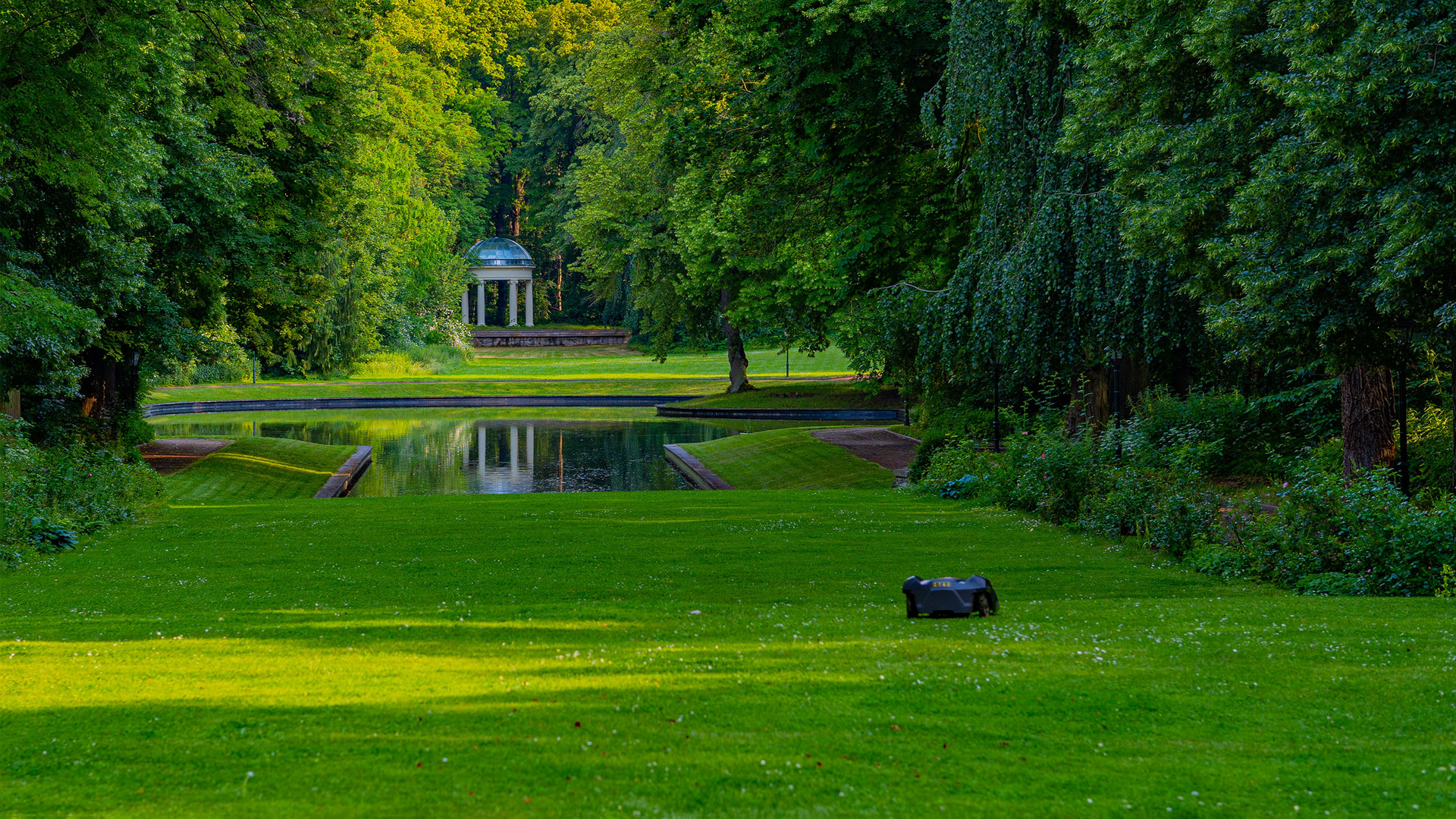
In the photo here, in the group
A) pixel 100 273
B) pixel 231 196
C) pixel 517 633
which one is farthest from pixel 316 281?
pixel 517 633

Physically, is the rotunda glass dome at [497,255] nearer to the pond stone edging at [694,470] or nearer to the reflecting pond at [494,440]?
the reflecting pond at [494,440]

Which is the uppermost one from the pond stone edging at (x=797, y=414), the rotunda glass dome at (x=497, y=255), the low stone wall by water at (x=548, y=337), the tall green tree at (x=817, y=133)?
the rotunda glass dome at (x=497, y=255)

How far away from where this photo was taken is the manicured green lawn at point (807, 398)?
4775 centimetres

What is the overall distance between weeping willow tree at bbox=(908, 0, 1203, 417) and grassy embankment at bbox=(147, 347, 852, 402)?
38.9 meters

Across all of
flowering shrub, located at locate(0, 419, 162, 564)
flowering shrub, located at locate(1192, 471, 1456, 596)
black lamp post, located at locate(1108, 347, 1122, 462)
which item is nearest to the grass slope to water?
flowering shrub, located at locate(0, 419, 162, 564)

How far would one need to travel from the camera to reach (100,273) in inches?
797

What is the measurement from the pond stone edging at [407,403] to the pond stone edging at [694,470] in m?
22.1

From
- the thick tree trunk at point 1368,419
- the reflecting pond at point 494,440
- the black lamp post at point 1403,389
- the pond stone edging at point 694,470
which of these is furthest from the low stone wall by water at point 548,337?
the black lamp post at point 1403,389

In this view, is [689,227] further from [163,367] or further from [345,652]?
[345,652]

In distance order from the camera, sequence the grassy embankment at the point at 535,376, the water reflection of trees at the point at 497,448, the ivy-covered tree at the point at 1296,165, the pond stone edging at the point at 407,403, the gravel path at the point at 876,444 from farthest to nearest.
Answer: the grassy embankment at the point at 535,376 < the pond stone edging at the point at 407,403 < the water reflection of trees at the point at 497,448 < the gravel path at the point at 876,444 < the ivy-covered tree at the point at 1296,165

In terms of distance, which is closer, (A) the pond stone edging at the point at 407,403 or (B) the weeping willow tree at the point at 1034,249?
(B) the weeping willow tree at the point at 1034,249

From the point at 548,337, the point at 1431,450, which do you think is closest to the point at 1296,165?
the point at 1431,450

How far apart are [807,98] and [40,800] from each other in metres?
21.3

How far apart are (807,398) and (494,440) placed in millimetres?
14489
